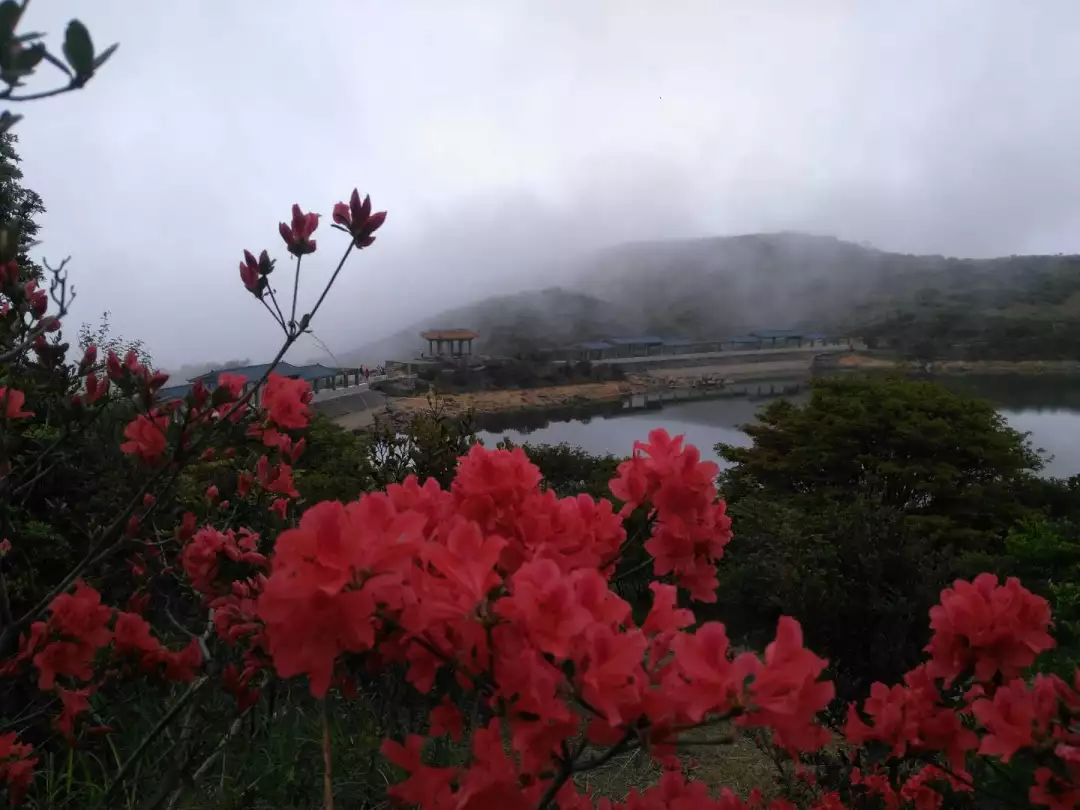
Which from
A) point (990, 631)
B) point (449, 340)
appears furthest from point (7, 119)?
point (449, 340)

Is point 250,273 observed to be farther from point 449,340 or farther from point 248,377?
point 449,340

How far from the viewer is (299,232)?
4.71 ft

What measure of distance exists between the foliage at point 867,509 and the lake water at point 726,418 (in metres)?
0.92

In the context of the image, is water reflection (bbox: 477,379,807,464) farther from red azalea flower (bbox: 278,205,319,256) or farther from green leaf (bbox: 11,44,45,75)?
green leaf (bbox: 11,44,45,75)

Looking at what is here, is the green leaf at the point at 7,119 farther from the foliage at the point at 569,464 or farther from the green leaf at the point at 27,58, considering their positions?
the foliage at the point at 569,464

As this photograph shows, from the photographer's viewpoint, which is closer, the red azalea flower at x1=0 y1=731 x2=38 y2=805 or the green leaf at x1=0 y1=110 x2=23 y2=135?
the green leaf at x1=0 y1=110 x2=23 y2=135

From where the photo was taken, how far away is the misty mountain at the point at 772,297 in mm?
21703

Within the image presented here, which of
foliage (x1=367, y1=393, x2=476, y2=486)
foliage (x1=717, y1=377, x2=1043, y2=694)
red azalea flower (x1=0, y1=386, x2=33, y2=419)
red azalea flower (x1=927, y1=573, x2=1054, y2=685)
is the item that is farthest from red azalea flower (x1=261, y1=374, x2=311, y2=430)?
foliage (x1=717, y1=377, x2=1043, y2=694)

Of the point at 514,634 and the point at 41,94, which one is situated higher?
the point at 41,94

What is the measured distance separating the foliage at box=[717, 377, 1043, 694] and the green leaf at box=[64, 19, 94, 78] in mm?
3556

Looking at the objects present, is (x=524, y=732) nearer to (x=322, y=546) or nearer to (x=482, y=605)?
(x=482, y=605)

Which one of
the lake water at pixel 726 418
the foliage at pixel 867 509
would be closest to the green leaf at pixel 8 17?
the foliage at pixel 867 509

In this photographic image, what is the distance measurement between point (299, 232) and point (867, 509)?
3835 millimetres

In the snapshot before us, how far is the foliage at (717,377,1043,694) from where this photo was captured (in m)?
3.73
